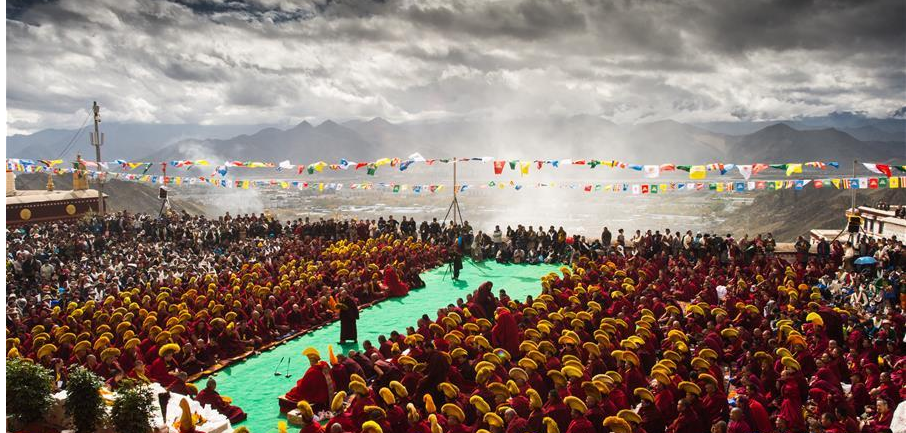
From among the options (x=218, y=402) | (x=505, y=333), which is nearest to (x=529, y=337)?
(x=505, y=333)

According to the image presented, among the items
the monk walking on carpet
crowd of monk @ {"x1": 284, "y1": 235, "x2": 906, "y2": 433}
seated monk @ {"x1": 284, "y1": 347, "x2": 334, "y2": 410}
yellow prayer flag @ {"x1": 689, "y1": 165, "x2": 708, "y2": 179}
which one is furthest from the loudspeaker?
seated monk @ {"x1": 284, "y1": 347, "x2": 334, "y2": 410}

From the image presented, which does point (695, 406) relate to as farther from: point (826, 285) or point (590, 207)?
point (590, 207)

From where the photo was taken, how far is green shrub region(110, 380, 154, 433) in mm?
6781

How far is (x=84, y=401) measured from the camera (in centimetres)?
701

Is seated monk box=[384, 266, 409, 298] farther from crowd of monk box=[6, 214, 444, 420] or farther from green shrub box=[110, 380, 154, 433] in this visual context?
green shrub box=[110, 380, 154, 433]

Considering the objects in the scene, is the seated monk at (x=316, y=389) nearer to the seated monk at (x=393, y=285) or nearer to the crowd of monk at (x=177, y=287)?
the crowd of monk at (x=177, y=287)

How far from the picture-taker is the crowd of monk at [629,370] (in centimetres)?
696

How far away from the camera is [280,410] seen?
353 inches

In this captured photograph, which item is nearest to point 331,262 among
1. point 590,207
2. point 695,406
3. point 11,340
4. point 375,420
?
point 11,340

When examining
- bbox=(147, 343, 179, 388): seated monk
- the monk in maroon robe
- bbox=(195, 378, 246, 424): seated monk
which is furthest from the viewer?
the monk in maroon robe

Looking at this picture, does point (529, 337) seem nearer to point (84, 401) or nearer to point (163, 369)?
point (163, 369)

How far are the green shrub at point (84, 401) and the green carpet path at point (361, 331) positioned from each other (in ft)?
6.58

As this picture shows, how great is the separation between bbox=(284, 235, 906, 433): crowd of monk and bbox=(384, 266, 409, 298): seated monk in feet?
12.8

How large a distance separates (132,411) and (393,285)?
9570 mm
